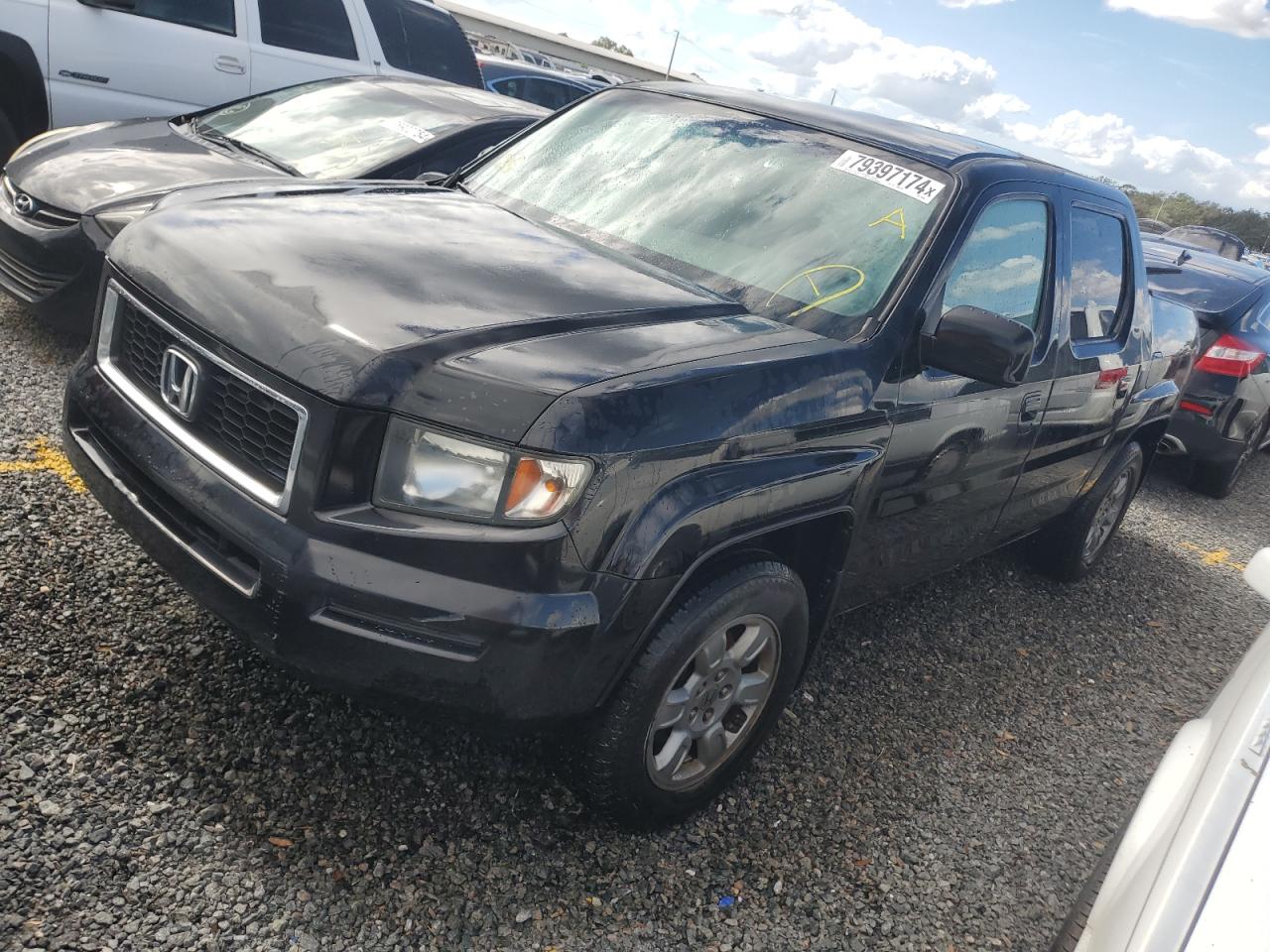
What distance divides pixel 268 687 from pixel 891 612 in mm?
2512

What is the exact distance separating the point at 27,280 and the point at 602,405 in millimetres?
3551

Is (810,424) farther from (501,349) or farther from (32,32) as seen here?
(32,32)

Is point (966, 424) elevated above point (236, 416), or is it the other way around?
point (966, 424)

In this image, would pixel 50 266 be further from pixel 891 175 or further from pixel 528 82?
pixel 528 82

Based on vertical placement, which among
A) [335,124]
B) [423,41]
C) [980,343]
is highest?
[423,41]

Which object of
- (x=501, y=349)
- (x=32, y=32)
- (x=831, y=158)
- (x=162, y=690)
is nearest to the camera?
(x=501, y=349)

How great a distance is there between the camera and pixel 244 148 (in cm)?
505

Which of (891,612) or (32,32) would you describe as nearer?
(891,612)

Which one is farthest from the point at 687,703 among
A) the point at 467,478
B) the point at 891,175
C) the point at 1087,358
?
the point at 1087,358

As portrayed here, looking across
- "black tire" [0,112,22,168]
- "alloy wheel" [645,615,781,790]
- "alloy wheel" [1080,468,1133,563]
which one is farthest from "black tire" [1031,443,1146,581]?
"black tire" [0,112,22,168]

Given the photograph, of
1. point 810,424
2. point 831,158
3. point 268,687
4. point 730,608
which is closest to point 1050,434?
point 831,158

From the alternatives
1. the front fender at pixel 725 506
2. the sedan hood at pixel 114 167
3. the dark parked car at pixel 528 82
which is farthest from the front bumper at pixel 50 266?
the dark parked car at pixel 528 82

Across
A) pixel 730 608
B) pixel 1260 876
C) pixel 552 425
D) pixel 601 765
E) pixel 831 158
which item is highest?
pixel 831 158

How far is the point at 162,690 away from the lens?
102 inches
